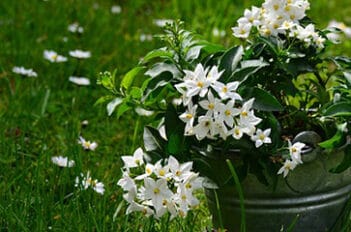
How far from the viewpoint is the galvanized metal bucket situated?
5.31 ft

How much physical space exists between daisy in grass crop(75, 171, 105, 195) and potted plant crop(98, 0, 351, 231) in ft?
0.72

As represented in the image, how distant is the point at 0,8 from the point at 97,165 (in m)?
1.43

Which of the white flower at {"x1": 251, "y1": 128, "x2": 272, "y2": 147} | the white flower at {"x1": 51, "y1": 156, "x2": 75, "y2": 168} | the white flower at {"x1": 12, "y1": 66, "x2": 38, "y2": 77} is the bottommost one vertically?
the white flower at {"x1": 12, "y1": 66, "x2": 38, "y2": 77}

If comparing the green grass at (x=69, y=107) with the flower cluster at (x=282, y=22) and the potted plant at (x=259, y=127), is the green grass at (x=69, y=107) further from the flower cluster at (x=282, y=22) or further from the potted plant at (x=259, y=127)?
the flower cluster at (x=282, y=22)

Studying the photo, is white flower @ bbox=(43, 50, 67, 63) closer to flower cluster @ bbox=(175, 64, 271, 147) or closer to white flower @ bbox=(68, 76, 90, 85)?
white flower @ bbox=(68, 76, 90, 85)

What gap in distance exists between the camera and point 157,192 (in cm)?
154

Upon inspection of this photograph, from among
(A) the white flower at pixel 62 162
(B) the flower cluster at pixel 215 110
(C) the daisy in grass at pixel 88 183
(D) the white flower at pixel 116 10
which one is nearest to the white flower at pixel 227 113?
→ (B) the flower cluster at pixel 215 110

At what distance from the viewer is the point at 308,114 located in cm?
173

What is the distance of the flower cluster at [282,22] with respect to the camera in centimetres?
164

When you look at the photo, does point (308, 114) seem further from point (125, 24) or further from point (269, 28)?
point (125, 24)

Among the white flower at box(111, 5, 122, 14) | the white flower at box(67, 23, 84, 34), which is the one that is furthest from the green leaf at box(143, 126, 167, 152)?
the white flower at box(111, 5, 122, 14)

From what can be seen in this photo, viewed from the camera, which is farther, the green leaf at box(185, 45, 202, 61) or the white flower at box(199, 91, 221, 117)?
the green leaf at box(185, 45, 202, 61)

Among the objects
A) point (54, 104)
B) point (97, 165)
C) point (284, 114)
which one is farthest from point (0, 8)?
point (284, 114)

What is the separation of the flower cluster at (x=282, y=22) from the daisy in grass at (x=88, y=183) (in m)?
0.49
